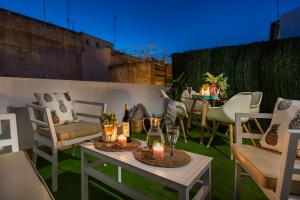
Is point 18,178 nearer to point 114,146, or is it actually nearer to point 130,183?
point 114,146

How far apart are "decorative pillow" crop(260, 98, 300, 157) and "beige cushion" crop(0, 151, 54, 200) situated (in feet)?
4.42

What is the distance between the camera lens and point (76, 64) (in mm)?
8523

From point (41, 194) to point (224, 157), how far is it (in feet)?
6.86

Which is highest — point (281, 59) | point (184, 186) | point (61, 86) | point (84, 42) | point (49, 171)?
point (84, 42)

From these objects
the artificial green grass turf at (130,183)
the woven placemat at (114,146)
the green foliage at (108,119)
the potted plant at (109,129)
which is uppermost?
the green foliage at (108,119)

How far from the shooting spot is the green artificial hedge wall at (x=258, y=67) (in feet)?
10.9

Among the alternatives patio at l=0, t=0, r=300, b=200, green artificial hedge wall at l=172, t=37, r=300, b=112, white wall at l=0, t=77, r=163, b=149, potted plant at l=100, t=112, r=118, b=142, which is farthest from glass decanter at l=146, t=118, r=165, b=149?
green artificial hedge wall at l=172, t=37, r=300, b=112

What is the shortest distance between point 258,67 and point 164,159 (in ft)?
11.9

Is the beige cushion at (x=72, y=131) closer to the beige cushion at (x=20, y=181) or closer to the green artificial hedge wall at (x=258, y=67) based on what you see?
the beige cushion at (x=20, y=181)

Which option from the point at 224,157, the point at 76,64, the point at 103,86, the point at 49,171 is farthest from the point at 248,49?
the point at 76,64

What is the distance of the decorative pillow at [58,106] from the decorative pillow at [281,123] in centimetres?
193

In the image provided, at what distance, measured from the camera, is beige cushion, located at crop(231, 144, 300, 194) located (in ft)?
2.78

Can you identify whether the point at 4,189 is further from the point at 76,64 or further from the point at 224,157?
the point at 76,64

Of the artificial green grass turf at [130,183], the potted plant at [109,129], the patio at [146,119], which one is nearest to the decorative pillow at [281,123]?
the patio at [146,119]
